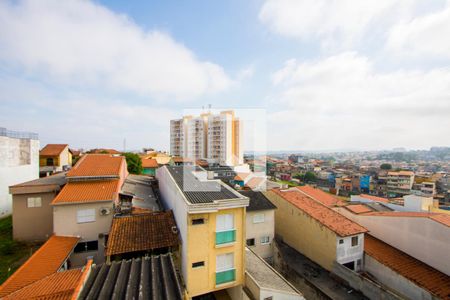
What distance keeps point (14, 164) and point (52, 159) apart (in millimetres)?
15192

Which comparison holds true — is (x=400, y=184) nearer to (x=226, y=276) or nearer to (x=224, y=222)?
(x=226, y=276)

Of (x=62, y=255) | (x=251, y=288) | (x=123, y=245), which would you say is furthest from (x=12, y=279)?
(x=251, y=288)

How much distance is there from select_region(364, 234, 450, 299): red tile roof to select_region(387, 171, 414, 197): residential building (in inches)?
2279

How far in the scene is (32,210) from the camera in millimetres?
14359

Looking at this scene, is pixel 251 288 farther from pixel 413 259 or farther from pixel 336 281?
pixel 413 259

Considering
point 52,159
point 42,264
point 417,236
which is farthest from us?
point 52,159

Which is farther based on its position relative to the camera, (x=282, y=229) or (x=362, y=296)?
(x=282, y=229)

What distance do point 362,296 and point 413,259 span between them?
4.82m

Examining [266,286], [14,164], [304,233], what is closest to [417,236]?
[304,233]

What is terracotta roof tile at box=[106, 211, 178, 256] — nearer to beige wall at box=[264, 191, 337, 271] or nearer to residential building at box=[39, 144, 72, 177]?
beige wall at box=[264, 191, 337, 271]

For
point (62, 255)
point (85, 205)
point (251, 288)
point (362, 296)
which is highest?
point (85, 205)

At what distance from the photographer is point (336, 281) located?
A: 13.5m

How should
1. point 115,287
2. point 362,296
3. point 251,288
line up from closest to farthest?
point 115,287 → point 251,288 → point 362,296

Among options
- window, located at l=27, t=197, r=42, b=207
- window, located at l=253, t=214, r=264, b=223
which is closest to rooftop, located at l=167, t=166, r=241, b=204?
window, located at l=253, t=214, r=264, b=223
